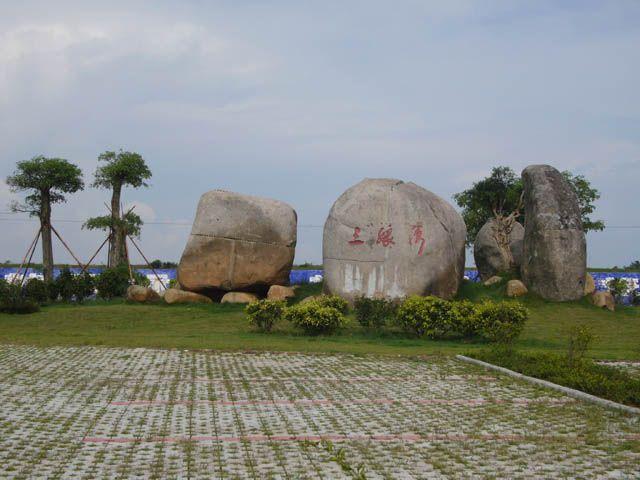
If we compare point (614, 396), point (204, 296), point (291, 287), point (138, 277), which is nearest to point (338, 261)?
point (291, 287)

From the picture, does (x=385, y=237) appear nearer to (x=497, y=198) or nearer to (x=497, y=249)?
(x=497, y=249)

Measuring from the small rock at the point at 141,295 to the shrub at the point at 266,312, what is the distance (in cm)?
798

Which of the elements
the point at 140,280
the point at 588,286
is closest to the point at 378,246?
the point at 588,286

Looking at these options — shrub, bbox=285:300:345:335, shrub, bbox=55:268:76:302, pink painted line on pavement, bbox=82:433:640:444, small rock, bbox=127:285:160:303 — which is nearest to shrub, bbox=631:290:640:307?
shrub, bbox=285:300:345:335

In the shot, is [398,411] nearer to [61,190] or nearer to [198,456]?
[198,456]

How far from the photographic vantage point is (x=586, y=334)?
11.8 m

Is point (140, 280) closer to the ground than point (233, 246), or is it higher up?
closer to the ground

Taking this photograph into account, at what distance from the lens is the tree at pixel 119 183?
3159 cm

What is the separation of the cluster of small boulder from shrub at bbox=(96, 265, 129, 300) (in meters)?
2.76

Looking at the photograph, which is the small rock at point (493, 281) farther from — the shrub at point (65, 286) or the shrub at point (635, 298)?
the shrub at point (65, 286)

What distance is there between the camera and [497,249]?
28359mm

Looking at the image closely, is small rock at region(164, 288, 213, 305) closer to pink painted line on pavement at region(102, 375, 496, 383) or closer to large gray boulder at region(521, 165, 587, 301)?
large gray boulder at region(521, 165, 587, 301)

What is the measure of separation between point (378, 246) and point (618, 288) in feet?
42.9

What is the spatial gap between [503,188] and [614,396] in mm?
27959
